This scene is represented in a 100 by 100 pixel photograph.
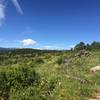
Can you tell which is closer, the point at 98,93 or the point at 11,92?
the point at 11,92

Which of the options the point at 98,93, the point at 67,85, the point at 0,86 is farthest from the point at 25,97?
the point at 98,93

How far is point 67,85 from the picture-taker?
1199cm

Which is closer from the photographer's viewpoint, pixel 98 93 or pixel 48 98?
pixel 48 98

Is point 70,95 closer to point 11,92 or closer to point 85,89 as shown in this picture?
point 85,89

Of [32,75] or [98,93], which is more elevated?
[32,75]

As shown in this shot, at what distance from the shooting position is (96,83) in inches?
573

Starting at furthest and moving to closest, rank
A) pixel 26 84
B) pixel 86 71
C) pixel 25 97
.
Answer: pixel 86 71 → pixel 26 84 → pixel 25 97

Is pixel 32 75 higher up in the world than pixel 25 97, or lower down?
higher up

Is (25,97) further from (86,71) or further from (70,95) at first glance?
(86,71)

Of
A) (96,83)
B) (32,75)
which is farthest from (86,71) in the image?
(32,75)

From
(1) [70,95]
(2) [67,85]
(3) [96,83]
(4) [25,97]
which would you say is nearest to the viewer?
(4) [25,97]

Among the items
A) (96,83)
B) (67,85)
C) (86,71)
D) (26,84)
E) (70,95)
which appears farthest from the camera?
(86,71)

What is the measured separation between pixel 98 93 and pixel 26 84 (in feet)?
11.9

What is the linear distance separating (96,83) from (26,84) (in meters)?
5.04
